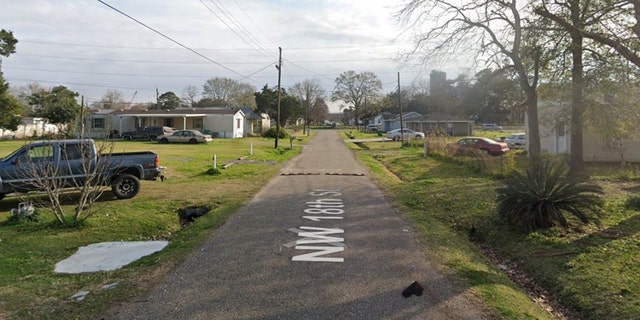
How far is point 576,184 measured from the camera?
867cm

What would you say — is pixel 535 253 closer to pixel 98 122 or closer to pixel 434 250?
pixel 434 250

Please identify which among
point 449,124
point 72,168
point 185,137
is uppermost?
point 449,124

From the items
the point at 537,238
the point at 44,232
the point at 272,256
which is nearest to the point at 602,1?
the point at 537,238

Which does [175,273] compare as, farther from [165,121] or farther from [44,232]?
[165,121]

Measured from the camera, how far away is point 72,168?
11.2m

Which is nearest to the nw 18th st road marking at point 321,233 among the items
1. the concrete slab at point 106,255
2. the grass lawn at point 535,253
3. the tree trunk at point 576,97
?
the grass lawn at point 535,253

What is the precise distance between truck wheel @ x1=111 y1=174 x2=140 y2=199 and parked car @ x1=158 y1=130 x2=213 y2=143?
29.4m

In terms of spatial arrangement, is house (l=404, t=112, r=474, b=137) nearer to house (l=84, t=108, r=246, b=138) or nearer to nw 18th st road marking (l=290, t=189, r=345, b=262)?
house (l=84, t=108, r=246, b=138)

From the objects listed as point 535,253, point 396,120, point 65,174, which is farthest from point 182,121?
point 535,253

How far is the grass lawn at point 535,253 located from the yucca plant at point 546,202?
24 centimetres

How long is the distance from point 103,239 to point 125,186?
14.4 feet

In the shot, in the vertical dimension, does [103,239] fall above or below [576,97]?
below

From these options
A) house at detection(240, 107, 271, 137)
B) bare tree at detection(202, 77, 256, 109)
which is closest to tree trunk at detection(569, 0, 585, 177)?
house at detection(240, 107, 271, 137)

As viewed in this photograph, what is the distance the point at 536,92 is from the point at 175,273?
17413 mm
